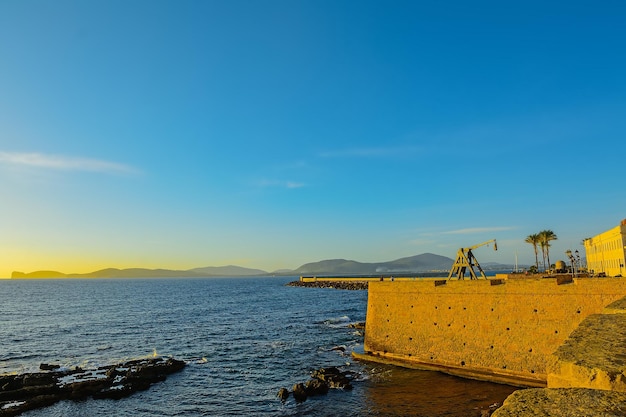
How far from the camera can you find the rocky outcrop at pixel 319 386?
23453 millimetres

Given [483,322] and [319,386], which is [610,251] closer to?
[483,322]

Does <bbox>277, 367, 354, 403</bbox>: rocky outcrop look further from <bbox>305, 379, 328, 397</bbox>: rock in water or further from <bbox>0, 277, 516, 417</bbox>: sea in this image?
<bbox>0, 277, 516, 417</bbox>: sea

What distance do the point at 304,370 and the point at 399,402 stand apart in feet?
32.5

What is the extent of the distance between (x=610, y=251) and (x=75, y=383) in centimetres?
5930

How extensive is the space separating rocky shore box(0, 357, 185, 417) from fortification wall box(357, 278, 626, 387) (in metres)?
15.5

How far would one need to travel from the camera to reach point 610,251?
170 feet

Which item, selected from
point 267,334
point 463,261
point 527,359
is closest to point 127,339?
point 267,334

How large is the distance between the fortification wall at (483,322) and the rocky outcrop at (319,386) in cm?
460

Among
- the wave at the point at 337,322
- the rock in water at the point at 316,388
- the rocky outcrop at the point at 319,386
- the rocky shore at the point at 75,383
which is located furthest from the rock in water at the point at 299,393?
the wave at the point at 337,322

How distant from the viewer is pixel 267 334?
151 ft

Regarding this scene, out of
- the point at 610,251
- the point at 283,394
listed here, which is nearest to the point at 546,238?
the point at 610,251

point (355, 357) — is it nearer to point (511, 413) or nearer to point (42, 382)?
point (42, 382)

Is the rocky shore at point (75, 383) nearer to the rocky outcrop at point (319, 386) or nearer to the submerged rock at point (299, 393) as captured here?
the rocky outcrop at point (319, 386)

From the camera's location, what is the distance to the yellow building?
46.9 m
